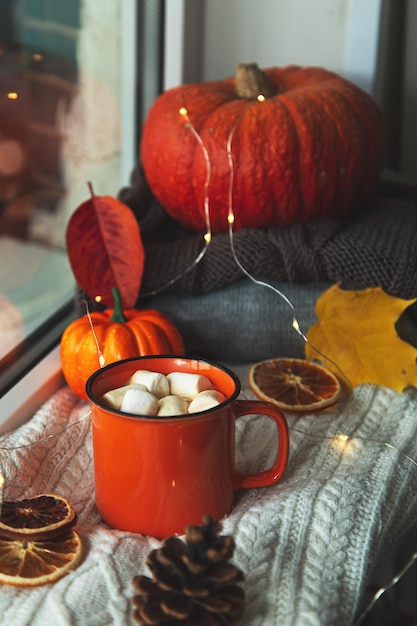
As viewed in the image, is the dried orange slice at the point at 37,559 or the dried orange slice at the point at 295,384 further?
the dried orange slice at the point at 295,384

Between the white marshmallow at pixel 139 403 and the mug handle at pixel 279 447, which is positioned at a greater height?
the white marshmallow at pixel 139 403

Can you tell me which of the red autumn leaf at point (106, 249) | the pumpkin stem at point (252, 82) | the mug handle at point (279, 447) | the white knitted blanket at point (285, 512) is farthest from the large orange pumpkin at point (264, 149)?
the mug handle at point (279, 447)

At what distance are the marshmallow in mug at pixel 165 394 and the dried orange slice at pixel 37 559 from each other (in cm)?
11

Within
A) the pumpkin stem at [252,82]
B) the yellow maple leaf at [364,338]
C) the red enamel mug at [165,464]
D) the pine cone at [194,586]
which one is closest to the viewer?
the pine cone at [194,586]

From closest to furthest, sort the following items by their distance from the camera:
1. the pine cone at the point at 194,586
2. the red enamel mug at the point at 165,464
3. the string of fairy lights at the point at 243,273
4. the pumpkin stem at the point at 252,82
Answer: the pine cone at the point at 194,586
the red enamel mug at the point at 165,464
the string of fairy lights at the point at 243,273
the pumpkin stem at the point at 252,82

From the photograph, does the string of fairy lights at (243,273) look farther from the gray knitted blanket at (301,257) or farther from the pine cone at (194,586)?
the pine cone at (194,586)

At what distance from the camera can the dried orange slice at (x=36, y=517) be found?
58cm

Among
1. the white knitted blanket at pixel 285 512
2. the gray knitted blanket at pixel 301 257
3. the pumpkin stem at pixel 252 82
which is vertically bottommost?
the white knitted blanket at pixel 285 512

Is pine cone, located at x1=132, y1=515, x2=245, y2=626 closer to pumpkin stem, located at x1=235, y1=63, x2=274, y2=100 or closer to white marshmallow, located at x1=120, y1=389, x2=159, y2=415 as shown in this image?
white marshmallow, located at x1=120, y1=389, x2=159, y2=415

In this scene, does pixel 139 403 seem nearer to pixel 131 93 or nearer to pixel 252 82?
pixel 252 82

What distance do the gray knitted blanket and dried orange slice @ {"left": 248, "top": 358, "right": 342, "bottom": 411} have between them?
0.10m

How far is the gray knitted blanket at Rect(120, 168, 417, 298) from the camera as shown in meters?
0.86

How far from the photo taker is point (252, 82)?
3.17 feet

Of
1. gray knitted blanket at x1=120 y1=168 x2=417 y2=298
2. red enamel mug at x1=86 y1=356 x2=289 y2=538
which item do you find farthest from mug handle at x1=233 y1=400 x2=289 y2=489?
gray knitted blanket at x1=120 y1=168 x2=417 y2=298
